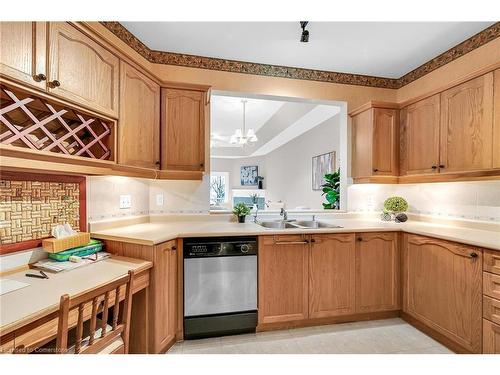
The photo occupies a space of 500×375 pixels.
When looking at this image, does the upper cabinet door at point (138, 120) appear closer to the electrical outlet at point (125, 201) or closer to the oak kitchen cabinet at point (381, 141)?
the electrical outlet at point (125, 201)

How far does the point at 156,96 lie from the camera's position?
7.40 ft

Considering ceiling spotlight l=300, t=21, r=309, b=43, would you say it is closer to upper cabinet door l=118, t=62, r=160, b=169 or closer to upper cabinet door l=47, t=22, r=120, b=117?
upper cabinet door l=118, t=62, r=160, b=169

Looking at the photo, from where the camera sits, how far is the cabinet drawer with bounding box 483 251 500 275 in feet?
5.29

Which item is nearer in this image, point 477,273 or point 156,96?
point 477,273

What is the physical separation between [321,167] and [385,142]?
87.3 inches

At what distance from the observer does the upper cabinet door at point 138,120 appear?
187 centimetres

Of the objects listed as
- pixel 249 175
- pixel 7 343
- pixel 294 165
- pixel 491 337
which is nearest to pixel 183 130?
pixel 7 343

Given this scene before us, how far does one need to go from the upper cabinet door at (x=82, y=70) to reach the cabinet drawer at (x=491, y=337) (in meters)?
2.87

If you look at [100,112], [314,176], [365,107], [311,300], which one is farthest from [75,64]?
[314,176]

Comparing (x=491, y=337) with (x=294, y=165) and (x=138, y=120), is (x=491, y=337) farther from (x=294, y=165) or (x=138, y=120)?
(x=294, y=165)

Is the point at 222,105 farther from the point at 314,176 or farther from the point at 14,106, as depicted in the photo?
the point at 14,106

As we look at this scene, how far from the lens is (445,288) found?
1.95 meters
